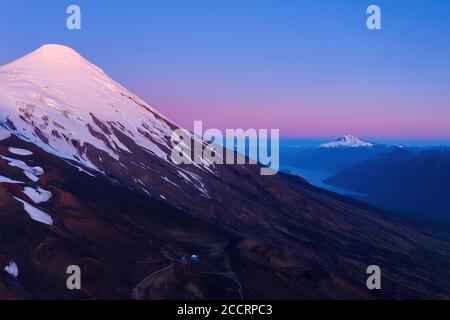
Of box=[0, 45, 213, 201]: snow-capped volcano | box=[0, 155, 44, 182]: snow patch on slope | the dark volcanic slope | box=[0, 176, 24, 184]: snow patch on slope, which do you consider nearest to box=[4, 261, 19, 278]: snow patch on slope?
the dark volcanic slope

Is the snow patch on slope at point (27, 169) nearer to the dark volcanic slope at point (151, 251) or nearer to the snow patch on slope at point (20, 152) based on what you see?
the dark volcanic slope at point (151, 251)

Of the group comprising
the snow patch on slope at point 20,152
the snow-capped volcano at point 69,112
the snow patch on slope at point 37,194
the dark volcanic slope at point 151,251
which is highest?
the snow-capped volcano at point 69,112

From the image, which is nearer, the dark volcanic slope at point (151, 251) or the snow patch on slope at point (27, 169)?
the dark volcanic slope at point (151, 251)

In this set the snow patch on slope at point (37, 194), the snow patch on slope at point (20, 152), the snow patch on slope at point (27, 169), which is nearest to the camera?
the snow patch on slope at point (37, 194)

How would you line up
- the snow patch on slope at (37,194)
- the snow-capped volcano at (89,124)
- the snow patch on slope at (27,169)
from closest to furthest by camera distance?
the snow patch on slope at (37,194) < the snow patch on slope at (27,169) < the snow-capped volcano at (89,124)

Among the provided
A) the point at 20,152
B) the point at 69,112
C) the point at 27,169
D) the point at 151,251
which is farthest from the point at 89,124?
the point at 151,251

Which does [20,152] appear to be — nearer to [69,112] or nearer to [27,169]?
[27,169]

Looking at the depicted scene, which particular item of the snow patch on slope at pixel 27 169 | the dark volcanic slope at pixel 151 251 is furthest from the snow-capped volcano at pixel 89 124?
the snow patch on slope at pixel 27 169

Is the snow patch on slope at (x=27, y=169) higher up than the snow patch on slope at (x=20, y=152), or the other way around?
the snow patch on slope at (x=20, y=152)

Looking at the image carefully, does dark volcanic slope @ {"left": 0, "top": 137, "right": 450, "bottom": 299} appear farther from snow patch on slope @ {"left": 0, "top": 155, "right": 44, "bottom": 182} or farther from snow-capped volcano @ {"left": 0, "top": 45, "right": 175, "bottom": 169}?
snow-capped volcano @ {"left": 0, "top": 45, "right": 175, "bottom": 169}
